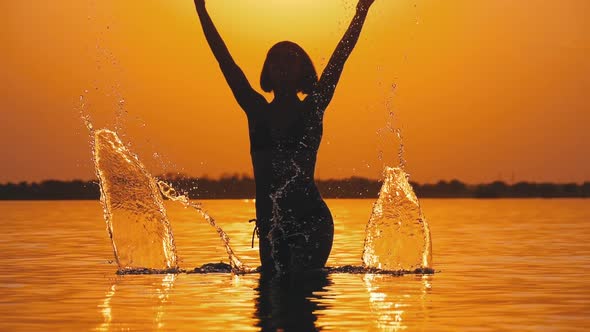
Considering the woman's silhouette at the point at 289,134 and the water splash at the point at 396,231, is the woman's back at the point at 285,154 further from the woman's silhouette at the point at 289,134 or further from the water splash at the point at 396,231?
the water splash at the point at 396,231

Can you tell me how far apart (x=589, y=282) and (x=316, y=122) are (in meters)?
4.87

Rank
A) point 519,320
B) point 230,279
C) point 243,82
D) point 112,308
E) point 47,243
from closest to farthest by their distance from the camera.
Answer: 1. point 519,320
2. point 112,308
3. point 243,82
4. point 230,279
5. point 47,243

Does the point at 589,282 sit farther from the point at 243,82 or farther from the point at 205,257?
the point at 205,257

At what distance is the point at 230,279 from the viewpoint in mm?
18375

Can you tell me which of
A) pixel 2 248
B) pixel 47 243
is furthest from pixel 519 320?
pixel 47 243

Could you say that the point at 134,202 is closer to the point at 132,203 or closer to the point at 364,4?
the point at 132,203

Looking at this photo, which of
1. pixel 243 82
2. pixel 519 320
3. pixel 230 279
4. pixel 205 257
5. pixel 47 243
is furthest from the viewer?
pixel 47 243

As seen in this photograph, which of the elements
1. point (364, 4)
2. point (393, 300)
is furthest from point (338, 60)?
point (393, 300)

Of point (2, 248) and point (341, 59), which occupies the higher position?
point (341, 59)

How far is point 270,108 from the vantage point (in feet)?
55.6

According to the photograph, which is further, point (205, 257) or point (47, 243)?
point (47, 243)

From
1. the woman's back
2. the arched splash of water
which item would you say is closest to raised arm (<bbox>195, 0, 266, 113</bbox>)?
the woman's back

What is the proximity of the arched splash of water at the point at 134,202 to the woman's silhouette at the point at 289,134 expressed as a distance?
2.84 meters

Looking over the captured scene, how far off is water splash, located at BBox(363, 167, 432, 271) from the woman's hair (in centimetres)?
403
